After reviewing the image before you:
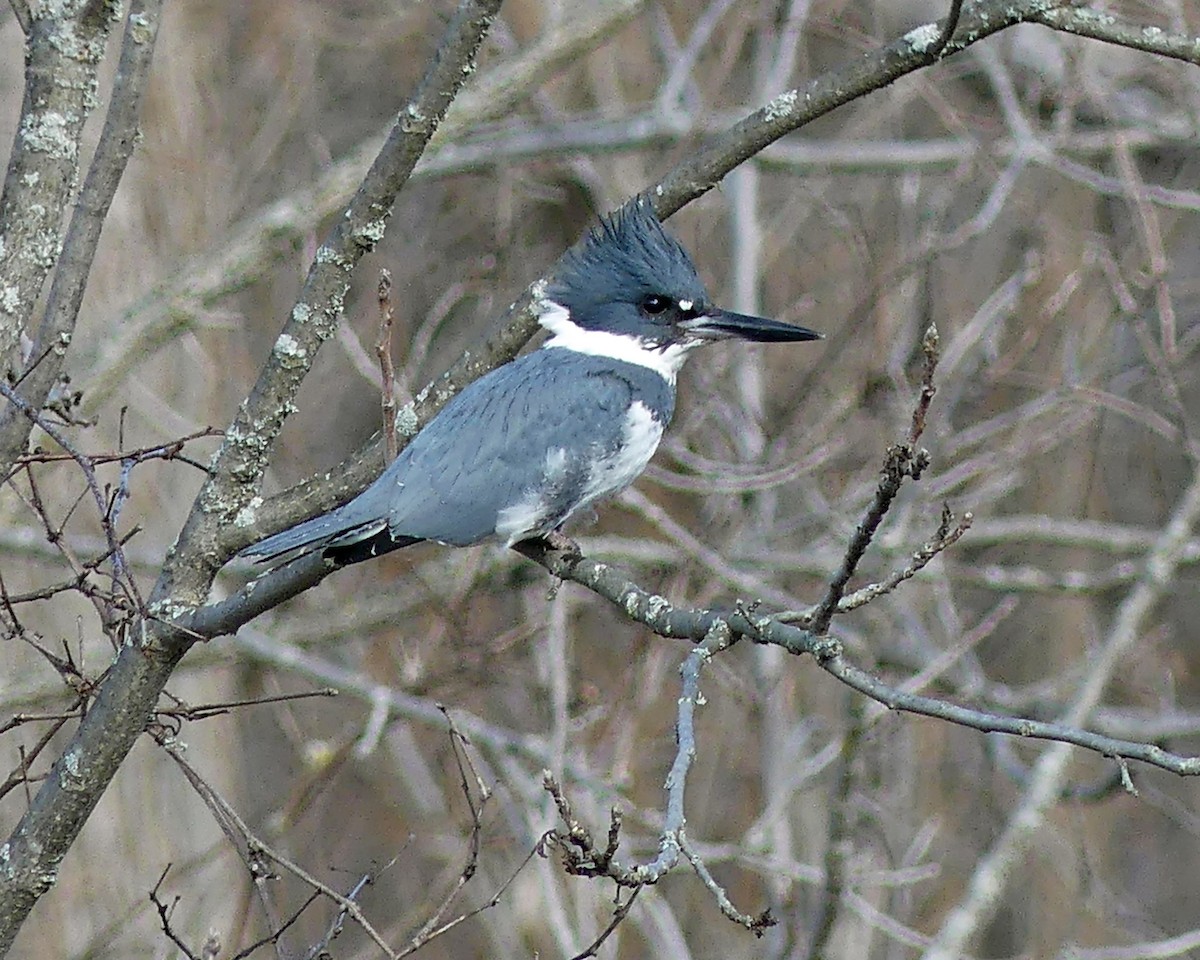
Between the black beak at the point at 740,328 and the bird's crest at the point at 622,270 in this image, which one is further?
the bird's crest at the point at 622,270

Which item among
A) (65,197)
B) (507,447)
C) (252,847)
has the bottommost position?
(252,847)

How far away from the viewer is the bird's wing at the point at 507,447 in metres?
2.83

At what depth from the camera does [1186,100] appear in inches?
200

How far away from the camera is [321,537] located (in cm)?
251

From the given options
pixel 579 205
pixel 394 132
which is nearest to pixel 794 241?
pixel 579 205

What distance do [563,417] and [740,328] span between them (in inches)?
20.9

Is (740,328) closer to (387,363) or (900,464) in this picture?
(387,363)

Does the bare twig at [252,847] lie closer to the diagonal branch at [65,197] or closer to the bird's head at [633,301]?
the diagonal branch at [65,197]

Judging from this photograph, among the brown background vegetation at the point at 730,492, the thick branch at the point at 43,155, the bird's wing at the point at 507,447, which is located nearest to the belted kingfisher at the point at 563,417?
the bird's wing at the point at 507,447

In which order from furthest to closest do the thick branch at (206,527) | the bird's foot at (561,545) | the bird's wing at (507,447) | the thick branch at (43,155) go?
1. the bird's foot at (561,545)
2. the bird's wing at (507,447)
3. the thick branch at (43,155)
4. the thick branch at (206,527)

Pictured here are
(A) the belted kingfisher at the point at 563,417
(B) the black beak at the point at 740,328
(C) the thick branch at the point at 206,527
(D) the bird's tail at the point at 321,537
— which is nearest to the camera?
(C) the thick branch at the point at 206,527

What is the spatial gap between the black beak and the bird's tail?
40.2 inches

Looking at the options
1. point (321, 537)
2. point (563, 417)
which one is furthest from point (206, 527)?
point (563, 417)

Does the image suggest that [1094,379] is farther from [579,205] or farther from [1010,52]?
Result: [579,205]
